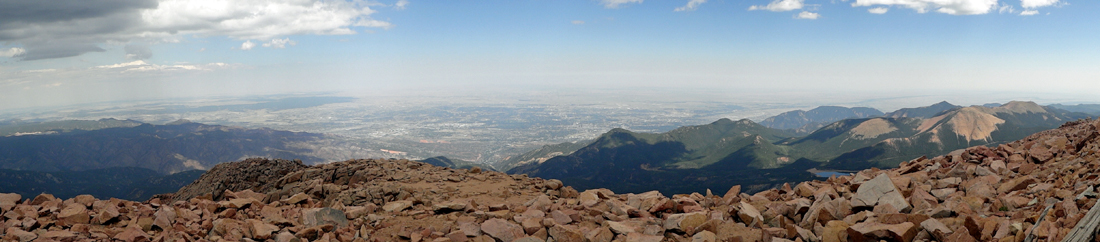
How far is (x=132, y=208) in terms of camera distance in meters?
16.1

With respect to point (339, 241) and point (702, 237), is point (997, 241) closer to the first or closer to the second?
point (702, 237)

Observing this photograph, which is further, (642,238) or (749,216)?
(749,216)

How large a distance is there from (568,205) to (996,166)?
14430 millimetres

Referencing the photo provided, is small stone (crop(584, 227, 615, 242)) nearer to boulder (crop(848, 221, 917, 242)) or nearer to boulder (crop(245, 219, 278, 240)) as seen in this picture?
boulder (crop(848, 221, 917, 242))

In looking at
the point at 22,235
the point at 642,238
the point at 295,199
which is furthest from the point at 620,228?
the point at 22,235

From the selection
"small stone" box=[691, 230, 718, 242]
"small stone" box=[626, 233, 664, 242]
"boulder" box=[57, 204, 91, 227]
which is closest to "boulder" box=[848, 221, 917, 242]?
"small stone" box=[691, 230, 718, 242]

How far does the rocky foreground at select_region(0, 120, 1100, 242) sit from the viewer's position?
1051 centimetres

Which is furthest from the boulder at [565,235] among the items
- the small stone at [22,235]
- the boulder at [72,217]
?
the boulder at [72,217]

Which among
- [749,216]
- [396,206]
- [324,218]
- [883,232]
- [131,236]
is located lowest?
→ [396,206]

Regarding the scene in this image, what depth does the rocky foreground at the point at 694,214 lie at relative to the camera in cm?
1051

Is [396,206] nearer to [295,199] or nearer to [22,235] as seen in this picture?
[295,199]

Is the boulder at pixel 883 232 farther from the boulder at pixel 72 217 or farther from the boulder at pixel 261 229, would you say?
the boulder at pixel 72 217

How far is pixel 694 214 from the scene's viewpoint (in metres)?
12.9

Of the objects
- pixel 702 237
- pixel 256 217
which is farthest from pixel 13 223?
pixel 702 237
